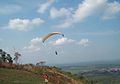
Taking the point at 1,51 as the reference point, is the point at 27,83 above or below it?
below

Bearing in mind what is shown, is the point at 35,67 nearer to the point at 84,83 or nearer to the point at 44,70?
the point at 44,70

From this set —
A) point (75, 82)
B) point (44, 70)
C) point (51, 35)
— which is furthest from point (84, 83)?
point (51, 35)

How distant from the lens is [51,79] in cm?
3488

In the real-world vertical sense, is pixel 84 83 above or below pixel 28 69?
below

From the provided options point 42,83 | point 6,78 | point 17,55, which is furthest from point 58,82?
point 17,55

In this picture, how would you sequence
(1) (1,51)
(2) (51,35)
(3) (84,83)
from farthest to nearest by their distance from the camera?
1. (1) (1,51)
2. (3) (84,83)
3. (2) (51,35)

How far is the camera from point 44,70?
4088 centimetres

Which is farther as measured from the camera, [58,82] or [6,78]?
[58,82]

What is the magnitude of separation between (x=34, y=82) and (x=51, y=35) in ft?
22.0

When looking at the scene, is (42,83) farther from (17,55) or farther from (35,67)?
(17,55)

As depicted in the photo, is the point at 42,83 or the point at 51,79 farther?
the point at 51,79

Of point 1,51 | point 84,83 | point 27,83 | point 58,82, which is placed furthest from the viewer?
point 1,51

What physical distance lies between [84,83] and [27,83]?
16.6 metres

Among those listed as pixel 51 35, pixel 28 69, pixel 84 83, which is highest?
pixel 51 35
